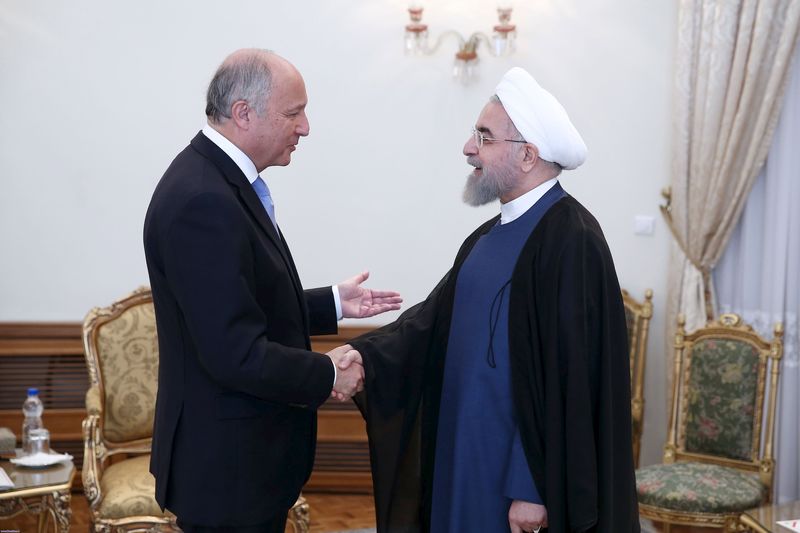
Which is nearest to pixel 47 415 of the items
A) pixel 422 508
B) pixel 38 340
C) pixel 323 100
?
pixel 38 340

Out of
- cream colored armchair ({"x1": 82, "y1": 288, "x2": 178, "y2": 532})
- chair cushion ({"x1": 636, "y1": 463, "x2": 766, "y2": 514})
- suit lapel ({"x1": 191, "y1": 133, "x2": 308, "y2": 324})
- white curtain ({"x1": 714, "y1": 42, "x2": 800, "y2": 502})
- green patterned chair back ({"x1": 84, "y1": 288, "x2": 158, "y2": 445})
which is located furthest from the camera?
white curtain ({"x1": 714, "y1": 42, "x2": 800, "y2": 502})

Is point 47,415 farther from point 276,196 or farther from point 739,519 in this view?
point 739,519

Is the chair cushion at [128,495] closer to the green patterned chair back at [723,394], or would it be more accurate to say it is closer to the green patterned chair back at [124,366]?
the green patterned chair back at [124,366]

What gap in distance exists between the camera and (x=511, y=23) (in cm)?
511

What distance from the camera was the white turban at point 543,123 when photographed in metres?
2.62

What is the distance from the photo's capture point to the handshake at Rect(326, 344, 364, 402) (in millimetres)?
2561

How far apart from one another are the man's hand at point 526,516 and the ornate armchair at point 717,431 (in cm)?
153

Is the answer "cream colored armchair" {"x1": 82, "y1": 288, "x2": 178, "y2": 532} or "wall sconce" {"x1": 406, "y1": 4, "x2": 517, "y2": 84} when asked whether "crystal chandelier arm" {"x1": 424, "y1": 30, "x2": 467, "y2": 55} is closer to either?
"wall sconce" {"x1": 406, "y1": 4, "x2": 517, "y2": 84}

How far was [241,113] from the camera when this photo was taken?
2463mm

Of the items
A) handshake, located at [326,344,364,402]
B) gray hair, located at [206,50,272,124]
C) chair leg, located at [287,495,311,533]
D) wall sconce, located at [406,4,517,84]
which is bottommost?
chair leg, located at [287,495,311,533]

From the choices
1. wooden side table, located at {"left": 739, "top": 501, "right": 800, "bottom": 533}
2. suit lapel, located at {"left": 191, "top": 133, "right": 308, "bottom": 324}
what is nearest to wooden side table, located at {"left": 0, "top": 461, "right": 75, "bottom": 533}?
suit lapel, located at {"left": 191, "top": 133, "right": 308, "bottom": 324}

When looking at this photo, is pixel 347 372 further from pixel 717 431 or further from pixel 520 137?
pixel 717 431

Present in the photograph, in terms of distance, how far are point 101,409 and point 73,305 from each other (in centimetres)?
120

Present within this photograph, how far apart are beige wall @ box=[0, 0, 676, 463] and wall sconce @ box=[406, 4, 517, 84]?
6 cm
